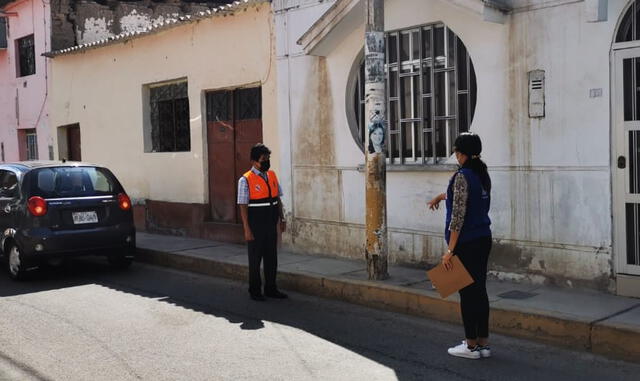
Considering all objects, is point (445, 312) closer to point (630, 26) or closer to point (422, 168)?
point (422, 168)

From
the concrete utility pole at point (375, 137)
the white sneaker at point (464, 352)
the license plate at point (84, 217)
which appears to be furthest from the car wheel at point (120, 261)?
the white sneaker at point (464, 352)

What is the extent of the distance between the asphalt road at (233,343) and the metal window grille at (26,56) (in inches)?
427

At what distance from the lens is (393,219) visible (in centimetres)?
845

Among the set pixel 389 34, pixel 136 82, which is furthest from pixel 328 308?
pixel 136 82

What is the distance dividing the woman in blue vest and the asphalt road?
249mm

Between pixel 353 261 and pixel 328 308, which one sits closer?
pixel 328 308

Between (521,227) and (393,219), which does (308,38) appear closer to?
(393,219)

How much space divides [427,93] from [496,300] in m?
2.69

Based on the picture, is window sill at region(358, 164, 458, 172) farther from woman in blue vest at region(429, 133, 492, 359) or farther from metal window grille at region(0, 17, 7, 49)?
metal window grille at region(0, 17, 7, 49)

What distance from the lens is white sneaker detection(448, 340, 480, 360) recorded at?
5.33 m

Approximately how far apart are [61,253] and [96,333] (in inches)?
116

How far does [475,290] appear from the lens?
528 cm

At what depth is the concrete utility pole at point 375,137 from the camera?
7.30 metres

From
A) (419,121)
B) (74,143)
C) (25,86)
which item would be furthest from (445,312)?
(25,86)
